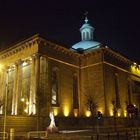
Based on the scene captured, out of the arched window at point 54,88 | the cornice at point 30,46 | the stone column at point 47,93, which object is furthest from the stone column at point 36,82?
Result: the arched window at point 54,88

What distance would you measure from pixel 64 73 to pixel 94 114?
890 cm

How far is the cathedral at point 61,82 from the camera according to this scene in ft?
123

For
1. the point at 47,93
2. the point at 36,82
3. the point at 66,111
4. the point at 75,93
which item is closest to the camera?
the point at 36,82

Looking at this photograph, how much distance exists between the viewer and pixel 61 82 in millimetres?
41656

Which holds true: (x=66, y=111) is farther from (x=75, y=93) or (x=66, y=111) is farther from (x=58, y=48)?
(x=58, y=48)

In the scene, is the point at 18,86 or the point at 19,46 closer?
the point at 18,86

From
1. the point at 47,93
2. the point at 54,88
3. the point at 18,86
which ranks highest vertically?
the point at 18,86

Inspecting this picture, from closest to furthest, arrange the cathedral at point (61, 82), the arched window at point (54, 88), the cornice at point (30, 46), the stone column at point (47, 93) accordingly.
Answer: the stone column at point (47, 93)
the cathedral at point (61, 82)
the cornice at point (30, 46)
the arched window at point (54, 88)

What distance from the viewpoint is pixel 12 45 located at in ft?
141

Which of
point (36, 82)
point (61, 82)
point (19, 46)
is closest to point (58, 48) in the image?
point (61, 82)

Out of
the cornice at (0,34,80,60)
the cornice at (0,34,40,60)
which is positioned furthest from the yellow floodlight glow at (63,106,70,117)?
the cornice at (0,34,40,60)

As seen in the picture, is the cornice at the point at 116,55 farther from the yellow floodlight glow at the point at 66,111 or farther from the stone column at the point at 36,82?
the stone column at the point at 36,82

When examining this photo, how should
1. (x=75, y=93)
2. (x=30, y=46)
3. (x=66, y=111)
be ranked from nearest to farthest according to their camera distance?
(x=30, y=46) < (x=66, y=111) < (x=75, y=93)

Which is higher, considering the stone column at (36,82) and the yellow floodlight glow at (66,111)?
the stone column at (36,82)
